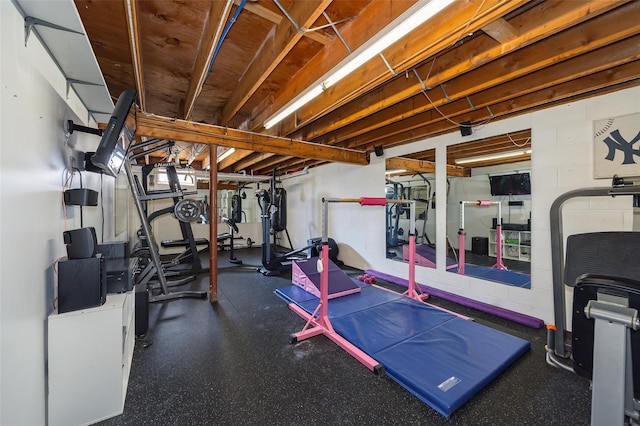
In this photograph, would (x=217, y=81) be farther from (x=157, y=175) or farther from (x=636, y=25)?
(x=157, y=175)

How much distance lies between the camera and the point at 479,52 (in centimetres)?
208

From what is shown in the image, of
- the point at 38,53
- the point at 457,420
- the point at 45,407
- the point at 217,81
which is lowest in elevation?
the point at 457,420

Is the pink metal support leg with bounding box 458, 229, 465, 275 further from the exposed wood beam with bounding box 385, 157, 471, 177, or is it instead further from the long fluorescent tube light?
the long fluorescent tube light

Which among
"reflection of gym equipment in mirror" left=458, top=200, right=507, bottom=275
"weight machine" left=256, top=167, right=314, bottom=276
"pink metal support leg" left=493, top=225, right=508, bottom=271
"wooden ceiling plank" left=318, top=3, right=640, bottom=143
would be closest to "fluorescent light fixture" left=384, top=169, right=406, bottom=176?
"reflection of gym equipment in mirror" left=458, top=200, right=507, bottom=275

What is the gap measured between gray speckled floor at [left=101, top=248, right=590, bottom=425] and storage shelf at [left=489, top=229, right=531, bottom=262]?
0.95m

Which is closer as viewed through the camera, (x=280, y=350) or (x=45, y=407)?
(x=45, y=407)

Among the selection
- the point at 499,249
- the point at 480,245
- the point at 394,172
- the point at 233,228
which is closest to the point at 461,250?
the point at 480,245

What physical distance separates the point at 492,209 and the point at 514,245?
1.91 feet

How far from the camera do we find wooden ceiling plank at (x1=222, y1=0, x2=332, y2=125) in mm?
1642

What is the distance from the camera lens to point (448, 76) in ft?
7.59

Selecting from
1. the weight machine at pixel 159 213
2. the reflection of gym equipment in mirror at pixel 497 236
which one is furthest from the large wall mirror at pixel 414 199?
the weight machine at pixel 159 213

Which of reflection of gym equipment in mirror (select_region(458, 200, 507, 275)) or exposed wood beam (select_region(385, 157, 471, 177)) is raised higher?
exposed wood beam (select_region(385, 157, 471, 177))

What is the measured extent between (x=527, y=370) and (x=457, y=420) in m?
1.03

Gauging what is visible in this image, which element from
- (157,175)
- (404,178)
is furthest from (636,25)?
(157,175)
